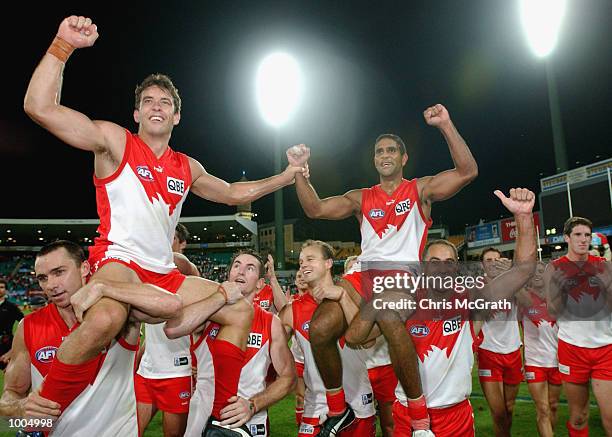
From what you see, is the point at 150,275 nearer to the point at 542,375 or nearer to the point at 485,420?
the point at 542,375

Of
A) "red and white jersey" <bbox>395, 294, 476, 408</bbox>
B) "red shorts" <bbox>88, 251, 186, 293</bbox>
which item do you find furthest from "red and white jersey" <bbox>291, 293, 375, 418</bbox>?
"red shorts" <bbox>88, 251, 186, 293</bbox>

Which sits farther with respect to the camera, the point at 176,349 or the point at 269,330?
the point at 176,349

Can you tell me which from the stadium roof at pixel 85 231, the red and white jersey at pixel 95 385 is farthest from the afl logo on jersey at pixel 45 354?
the stadium roof at pixel 85 231

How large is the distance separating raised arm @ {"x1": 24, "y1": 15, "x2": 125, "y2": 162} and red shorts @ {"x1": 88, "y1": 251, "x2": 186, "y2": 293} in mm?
716

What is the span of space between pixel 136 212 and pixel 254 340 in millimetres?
1641

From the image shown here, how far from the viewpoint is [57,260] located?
3.48 meters

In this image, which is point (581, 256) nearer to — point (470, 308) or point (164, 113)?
point (470, 308)

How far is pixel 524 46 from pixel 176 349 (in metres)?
25.3

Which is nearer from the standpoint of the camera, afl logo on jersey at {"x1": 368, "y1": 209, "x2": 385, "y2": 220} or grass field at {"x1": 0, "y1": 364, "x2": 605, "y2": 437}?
afl logo on jersey at {"x1": 368, "y1": 209, "x2": 385, "y2": 220}

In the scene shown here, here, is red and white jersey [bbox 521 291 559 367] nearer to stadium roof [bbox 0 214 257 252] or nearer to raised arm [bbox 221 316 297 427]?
raised arm [bbox 221 316 297 427]

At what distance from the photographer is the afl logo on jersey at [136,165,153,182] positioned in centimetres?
→ 378

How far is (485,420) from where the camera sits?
7090 millimetres

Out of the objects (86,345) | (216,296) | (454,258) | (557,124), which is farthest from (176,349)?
(557,124)

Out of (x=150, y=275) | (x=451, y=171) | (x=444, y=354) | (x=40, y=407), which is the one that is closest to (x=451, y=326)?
(x=444, y=354)
